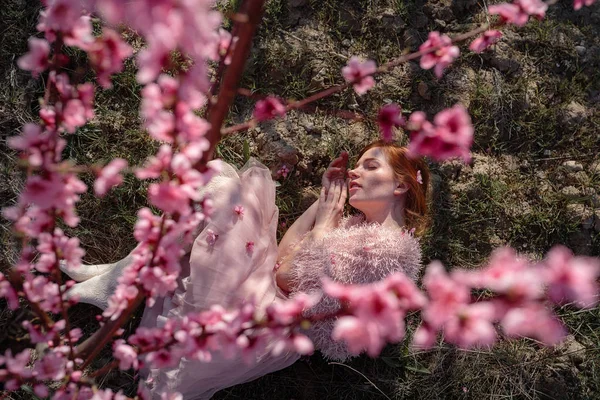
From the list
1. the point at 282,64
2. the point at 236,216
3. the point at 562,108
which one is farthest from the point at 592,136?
the point at 236,216

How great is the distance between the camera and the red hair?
2525mm

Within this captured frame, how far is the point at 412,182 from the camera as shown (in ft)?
8.30

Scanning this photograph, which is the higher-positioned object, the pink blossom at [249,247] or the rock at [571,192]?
the pink blossom at [249,247]

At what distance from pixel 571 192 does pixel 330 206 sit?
143 cm

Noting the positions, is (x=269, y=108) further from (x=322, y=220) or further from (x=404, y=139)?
(x=404, y=139)

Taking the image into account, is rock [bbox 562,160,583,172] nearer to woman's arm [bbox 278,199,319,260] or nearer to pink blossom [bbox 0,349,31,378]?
woman's arm [bbox 278,199,319,260]

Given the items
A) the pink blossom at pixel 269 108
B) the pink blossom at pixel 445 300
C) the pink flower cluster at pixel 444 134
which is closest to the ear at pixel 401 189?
the pink blossom at pixel 269 108

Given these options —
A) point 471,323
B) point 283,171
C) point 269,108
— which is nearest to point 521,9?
point 269,108

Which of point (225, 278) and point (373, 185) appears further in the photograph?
point (373, 185)

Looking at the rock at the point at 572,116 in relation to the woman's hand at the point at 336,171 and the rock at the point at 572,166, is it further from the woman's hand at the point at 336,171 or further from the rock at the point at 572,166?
the woman's hand at the point at 336,171

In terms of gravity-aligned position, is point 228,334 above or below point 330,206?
above

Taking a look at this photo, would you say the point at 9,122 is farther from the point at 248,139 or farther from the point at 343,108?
the point at 343,108

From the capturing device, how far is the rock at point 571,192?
2.86 meters

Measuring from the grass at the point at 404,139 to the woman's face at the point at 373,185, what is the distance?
34 cm
